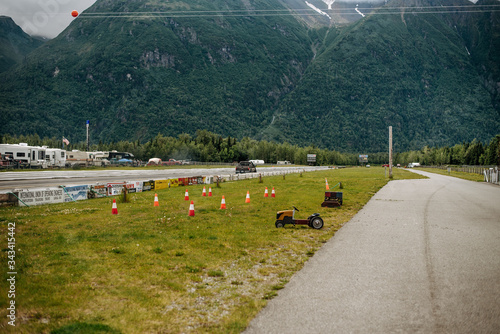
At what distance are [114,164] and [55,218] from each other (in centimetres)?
6883

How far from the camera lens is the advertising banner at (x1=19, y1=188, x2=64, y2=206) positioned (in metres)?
17.5

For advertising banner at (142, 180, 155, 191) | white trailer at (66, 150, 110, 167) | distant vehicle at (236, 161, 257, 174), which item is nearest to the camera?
advertising banner at (142, 180, 155, 191)

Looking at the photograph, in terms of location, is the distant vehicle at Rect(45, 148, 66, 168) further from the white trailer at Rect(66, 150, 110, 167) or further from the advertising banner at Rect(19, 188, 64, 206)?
the advertising banner at Rect(19, 188, 64, 206)

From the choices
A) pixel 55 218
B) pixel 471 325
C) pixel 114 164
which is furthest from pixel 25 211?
pixel 114 164

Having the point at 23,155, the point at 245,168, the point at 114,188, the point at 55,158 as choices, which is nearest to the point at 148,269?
the point at 114,188

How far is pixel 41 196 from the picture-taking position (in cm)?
1819

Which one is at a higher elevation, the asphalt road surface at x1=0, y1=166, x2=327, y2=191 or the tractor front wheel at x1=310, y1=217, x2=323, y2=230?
the asphalt road surface at x1=0, y1=166, x2=327, y2=191

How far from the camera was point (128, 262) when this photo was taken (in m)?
7.86

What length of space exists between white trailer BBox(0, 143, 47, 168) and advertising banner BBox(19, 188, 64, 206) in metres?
37.7

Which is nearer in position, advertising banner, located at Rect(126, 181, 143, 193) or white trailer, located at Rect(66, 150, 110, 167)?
advertising banner, located at Rect(126, 181, 143, 193)

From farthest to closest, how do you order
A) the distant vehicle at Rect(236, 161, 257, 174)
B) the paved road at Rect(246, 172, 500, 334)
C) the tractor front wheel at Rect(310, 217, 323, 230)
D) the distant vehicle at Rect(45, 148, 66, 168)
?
1. the distant vehicle at Rect(45, 148, 66, 168)
2. the distant vehicle at Rect(236, 161, 257, 174)
3. the tractor front wheel at Rect(310, 217, 323, 230)
4. the paved road at Rect(246, 172, 500, 334)

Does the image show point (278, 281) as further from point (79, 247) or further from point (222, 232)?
point (79, 247)

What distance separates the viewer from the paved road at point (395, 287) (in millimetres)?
4688

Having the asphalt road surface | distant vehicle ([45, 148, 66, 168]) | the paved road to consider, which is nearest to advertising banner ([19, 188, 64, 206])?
the asphalt road surface
